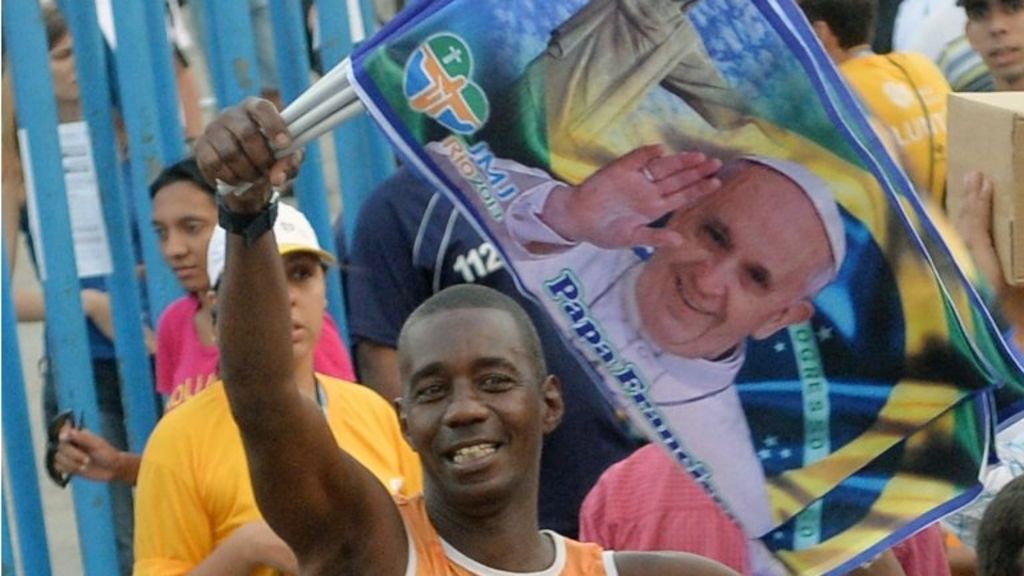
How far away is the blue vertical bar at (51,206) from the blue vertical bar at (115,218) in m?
0.12

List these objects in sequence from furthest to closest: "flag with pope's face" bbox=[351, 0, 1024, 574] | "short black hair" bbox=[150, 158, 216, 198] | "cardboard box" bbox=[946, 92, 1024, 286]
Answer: "short black hair" bbox=[150, 158, 216, 198]
"cardboard box" bbox=[946, 92, 1024, 286]
"flag with pope's face" bbox=[351, 0, 1024, 574]

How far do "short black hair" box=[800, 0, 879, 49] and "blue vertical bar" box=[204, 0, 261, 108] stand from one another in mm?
1387

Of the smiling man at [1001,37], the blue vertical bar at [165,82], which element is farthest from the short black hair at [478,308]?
the smiling man at [1001,37]

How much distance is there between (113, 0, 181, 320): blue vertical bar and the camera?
5.34 metres

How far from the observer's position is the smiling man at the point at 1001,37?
19.9ft

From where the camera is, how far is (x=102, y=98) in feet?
17.6

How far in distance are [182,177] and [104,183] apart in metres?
0.20

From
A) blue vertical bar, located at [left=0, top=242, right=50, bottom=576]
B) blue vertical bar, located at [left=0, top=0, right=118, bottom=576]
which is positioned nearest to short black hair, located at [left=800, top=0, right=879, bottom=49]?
blue vertical bar, located at [left=0, top=0, right=118, bottom=576]

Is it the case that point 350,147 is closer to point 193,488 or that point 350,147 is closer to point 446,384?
point 193,488

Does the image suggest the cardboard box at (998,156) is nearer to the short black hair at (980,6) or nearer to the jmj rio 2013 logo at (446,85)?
the jmj rio 2013 logo at (446,85)

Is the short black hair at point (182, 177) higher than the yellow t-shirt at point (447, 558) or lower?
higher

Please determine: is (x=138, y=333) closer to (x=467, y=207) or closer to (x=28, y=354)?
(x=467, y=207)

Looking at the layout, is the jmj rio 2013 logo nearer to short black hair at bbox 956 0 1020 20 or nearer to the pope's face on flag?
the pope's face on flag

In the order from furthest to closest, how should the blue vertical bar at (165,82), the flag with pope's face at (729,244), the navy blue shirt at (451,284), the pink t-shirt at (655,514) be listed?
the blue vertical bar at (165,82) → the navy blue shirt at (451,284) → the pink t-shirt at (655,514) → the flag with pope's face at (729,244)
